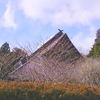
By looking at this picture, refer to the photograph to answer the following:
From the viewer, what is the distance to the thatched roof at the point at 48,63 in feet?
30.1

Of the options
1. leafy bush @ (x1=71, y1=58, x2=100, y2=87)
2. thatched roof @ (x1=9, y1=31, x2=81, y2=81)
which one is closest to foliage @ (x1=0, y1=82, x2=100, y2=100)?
thatched roof @ (x1=9, y1=31, x2=81, y2=81)

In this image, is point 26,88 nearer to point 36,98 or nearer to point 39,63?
point 36,98

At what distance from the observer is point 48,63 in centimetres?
936

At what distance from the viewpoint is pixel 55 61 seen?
9531 mm

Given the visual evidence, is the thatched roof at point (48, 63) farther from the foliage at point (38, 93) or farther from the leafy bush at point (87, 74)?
the foliage at point (38, 93)

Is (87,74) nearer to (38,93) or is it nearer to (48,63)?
(48,63)

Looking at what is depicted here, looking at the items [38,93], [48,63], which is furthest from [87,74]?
[38,93]

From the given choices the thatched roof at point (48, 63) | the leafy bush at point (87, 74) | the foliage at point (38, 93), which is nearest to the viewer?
the foliage at point (38, 93)

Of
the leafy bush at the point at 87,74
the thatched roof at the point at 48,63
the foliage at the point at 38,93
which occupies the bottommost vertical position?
the foliage at the point at 38,93

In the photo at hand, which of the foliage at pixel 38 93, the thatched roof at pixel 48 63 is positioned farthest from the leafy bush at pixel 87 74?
the foliage at pixel 38 93

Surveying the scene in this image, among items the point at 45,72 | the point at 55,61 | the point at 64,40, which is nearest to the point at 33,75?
the point at 45,72

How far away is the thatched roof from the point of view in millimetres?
9188

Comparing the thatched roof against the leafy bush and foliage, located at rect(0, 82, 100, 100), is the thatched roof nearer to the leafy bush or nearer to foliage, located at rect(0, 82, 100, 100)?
the leafy bush

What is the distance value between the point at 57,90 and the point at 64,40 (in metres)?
6.72
